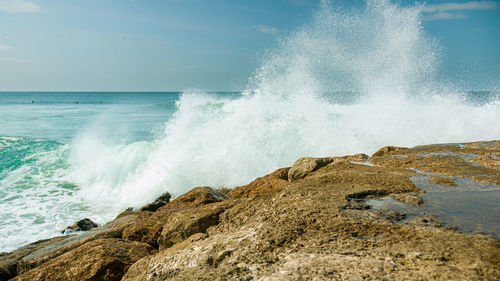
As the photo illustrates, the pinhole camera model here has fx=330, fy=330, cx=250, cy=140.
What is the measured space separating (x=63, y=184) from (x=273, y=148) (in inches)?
220

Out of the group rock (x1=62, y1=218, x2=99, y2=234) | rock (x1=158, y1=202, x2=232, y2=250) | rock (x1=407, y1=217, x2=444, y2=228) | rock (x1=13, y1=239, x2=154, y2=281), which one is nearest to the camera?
rock (x1=407, y1=217, x2=444, y2=228)

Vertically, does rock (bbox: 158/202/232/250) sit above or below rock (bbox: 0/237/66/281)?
above

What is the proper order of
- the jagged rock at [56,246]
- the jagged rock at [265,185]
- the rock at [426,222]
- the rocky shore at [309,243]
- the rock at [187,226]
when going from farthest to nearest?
1. the jagged rock at [265,185]
2. the jagged rock at [56,246]
3. the rock at [187,226]
4. the rock at [426,222]
5. the rocky shore at [309,243]

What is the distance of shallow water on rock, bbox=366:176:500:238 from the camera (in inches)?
88.6

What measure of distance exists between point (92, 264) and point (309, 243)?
182cm

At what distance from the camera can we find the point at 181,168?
7.99 m

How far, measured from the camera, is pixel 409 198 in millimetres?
2717

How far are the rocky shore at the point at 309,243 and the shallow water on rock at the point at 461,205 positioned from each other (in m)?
0.08

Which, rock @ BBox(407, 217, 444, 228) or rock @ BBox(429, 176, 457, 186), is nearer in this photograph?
rock @ BBox(407, 217, 444, 228)

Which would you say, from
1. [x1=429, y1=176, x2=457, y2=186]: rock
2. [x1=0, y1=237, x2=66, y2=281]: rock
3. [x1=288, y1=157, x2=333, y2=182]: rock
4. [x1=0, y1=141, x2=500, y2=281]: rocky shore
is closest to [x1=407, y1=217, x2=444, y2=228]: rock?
[x1=0, y1=141, x2=500, y2=281]: rocky shore

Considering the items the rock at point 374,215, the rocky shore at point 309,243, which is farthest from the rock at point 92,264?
the rock at point 374,215

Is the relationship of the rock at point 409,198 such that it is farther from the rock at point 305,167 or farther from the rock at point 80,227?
the rock at point 80,227

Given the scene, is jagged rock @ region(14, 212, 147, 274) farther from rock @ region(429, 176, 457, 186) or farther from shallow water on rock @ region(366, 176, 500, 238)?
rock @ region(429, 176, 457, 186)

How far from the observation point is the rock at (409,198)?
2643 millimetres
